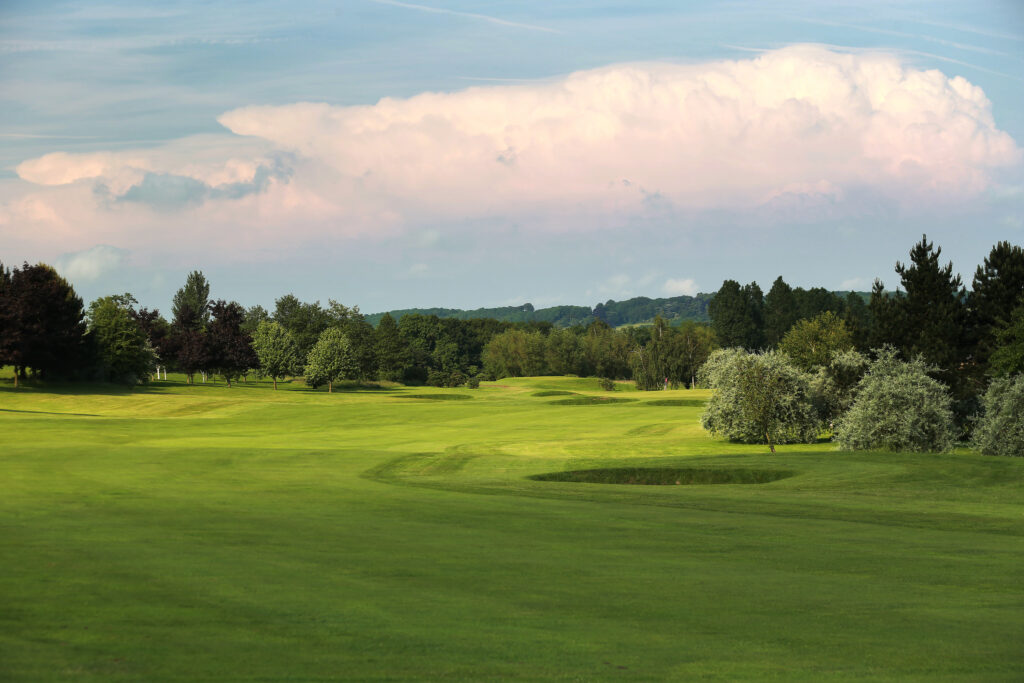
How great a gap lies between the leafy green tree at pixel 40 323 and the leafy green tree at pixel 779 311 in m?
114

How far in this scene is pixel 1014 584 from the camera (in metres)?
13.0

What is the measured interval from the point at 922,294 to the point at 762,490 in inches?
1238

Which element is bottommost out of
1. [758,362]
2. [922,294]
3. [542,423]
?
[542,423]

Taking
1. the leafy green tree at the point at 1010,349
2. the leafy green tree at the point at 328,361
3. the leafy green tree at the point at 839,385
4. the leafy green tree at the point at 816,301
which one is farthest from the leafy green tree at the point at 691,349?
the leafy green tree at the point at 1010,349

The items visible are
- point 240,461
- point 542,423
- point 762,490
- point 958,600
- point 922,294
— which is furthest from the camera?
point 542,423

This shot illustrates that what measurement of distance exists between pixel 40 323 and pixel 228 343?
84.7 feet

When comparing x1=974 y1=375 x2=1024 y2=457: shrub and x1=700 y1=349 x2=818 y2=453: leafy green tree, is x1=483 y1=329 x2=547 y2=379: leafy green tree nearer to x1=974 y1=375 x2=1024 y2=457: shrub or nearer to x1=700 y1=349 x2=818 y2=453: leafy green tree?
x1=700 y1=349 x2=818 y2=453: leafy green tree

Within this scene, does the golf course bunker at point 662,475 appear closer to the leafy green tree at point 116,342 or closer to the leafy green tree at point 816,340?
the leafy green tree at point 816,340

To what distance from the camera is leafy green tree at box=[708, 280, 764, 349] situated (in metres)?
159

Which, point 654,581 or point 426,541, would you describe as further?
point 426,541

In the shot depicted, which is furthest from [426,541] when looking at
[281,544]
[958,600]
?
[958,600]

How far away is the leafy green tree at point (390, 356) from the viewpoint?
141312mm

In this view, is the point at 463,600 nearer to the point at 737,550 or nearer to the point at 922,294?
the point at 737,550

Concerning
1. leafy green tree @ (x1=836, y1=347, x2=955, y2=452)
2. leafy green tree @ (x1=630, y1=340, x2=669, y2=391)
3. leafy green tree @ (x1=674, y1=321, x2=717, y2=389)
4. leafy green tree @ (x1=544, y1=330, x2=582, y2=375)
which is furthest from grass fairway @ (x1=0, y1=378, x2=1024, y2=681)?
leafy green tree @ (x1=544, y1=330, x2=582, y2=375)
